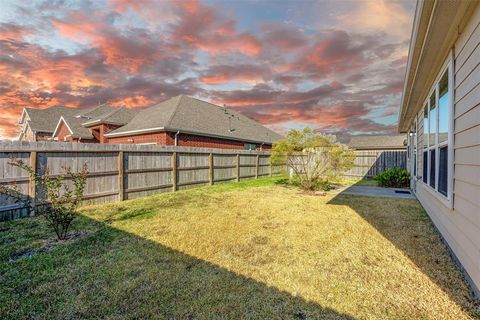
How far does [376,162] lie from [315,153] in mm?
7811

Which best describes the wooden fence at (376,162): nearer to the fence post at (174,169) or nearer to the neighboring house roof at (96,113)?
the fence post at (174,169)

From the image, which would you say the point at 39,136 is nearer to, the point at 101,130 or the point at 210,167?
the point at 101,130

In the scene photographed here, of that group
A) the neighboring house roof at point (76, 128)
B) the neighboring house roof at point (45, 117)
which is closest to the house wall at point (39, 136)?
the neighboring house roof at point (45, 117)

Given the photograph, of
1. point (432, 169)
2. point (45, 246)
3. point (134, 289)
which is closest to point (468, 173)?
point (432, 169)

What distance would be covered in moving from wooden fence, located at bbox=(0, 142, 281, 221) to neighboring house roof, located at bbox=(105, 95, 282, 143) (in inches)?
171

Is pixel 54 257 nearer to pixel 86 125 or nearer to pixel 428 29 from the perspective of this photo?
pixel 428 29

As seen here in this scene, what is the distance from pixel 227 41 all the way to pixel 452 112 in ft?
30.7

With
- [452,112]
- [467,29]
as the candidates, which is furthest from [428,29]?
[452,112]

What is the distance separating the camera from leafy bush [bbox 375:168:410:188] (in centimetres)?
1176

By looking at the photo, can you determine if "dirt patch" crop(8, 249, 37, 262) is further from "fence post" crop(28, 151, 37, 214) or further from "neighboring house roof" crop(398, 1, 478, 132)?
"neighboring house roof" crop(398, 1, 478, 132)

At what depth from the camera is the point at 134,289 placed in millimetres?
2592

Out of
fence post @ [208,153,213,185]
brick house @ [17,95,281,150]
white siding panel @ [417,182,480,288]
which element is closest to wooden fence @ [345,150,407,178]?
brick house @ [17,95,281,150]

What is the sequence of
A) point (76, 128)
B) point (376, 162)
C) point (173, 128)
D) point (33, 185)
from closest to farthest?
1. point (33, 185)
2. point (173, 128)
3. point (376, 162)
4. point (76, 128)

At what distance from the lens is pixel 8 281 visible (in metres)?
2.81
